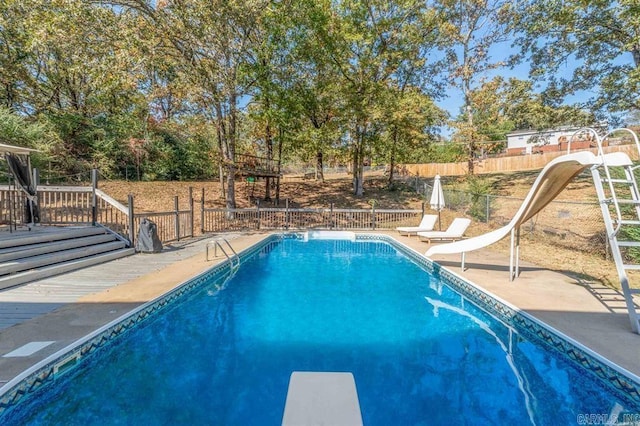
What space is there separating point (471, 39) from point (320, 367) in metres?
21.3

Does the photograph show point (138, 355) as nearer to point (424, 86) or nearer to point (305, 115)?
point (305, 115)

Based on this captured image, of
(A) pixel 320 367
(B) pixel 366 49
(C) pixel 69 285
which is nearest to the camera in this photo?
(A) pixel 320 367

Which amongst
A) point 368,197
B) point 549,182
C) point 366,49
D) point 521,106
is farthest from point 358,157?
point 549,182

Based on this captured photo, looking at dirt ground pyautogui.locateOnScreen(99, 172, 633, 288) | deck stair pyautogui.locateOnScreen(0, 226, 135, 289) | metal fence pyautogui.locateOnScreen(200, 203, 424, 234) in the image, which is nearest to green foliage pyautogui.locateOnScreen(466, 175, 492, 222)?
dirt ground pyautogui.locateOnScreen(99, 172, 633, 288)

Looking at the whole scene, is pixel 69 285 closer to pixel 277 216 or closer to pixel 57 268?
pixel 57 268

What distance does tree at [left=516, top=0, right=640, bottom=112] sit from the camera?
37.2 ft

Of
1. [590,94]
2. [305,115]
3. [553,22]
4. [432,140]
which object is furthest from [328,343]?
[432,140]

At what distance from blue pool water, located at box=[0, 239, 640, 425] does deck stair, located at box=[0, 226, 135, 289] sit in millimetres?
2799

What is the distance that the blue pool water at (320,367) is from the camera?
2.64 metres

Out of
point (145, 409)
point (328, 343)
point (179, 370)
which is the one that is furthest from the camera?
point (328, 343)

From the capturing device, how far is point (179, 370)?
10.8ft

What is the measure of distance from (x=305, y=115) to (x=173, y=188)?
7916mm

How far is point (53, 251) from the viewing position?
6.20 meters

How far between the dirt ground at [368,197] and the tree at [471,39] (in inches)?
167
